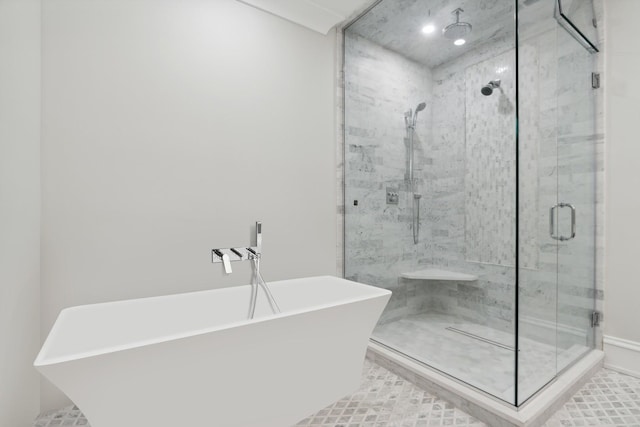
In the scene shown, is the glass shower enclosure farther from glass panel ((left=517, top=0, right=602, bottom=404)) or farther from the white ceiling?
the white ceiling

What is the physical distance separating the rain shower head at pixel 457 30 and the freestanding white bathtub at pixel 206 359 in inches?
91.2

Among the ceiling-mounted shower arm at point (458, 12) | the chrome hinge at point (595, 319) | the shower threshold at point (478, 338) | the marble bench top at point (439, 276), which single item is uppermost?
the ceiling-mounted shower arm at point (458, 12)

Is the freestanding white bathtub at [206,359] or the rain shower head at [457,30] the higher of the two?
the rain shower head at [457,30]

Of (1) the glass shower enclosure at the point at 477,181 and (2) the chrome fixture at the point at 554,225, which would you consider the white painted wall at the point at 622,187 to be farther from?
(2) the chrome fixture at the point at 554,225

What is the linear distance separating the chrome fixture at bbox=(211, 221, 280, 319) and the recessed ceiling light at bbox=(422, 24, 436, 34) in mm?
2147

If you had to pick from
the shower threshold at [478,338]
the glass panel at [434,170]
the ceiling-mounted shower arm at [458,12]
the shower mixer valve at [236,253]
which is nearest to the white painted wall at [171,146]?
the shower mixer valve at [236,253]

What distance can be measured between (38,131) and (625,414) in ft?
11.0

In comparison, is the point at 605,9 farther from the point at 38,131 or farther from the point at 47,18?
the point at 38,131

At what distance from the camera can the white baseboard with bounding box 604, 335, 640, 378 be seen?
2.10m

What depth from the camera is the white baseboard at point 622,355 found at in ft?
6.89

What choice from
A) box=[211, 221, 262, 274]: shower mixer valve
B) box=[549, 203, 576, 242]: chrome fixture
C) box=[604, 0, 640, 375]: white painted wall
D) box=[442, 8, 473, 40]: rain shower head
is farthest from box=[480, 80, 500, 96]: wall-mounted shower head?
box=[211, 221, 262, 274]: shower mixer valve

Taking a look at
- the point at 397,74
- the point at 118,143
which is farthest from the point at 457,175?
the point at 118,143

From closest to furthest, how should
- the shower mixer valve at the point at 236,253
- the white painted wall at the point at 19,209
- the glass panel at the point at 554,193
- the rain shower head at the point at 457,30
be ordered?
the white painted wall at the point at 19,209
the glass panel at the point at 554,193
the shower mixer valve at the point at 236,253
the rain shower head at the point at 457,30

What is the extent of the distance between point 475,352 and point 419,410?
2.70 ft
